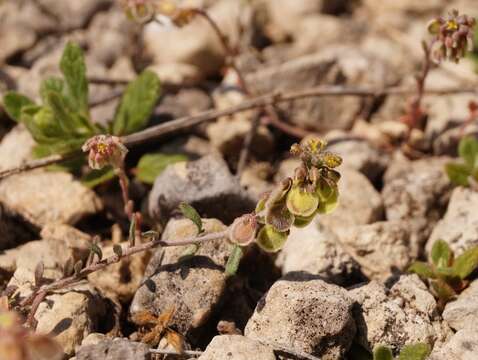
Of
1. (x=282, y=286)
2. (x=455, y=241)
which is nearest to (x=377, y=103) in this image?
(x=455, y=241)

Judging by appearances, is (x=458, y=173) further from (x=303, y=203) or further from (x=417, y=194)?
(x=303, y=203)

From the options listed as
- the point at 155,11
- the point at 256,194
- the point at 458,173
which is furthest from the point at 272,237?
the point at 155,11

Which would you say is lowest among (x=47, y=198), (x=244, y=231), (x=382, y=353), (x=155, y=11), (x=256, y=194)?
(x=382, y=353)

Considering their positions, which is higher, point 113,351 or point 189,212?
point 189,212

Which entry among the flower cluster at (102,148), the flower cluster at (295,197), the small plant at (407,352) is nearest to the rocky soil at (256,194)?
the small plant at (407,352)

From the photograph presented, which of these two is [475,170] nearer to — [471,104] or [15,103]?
[471,104]

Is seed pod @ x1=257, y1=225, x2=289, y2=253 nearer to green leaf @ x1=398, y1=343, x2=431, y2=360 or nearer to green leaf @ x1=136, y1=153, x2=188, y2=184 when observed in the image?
green leaf @ x1=398, y1=343, x2=431, y2=360

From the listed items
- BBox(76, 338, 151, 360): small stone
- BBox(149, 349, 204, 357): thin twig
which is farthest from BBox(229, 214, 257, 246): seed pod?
BBox(76, 338, 151, 360): small stone
